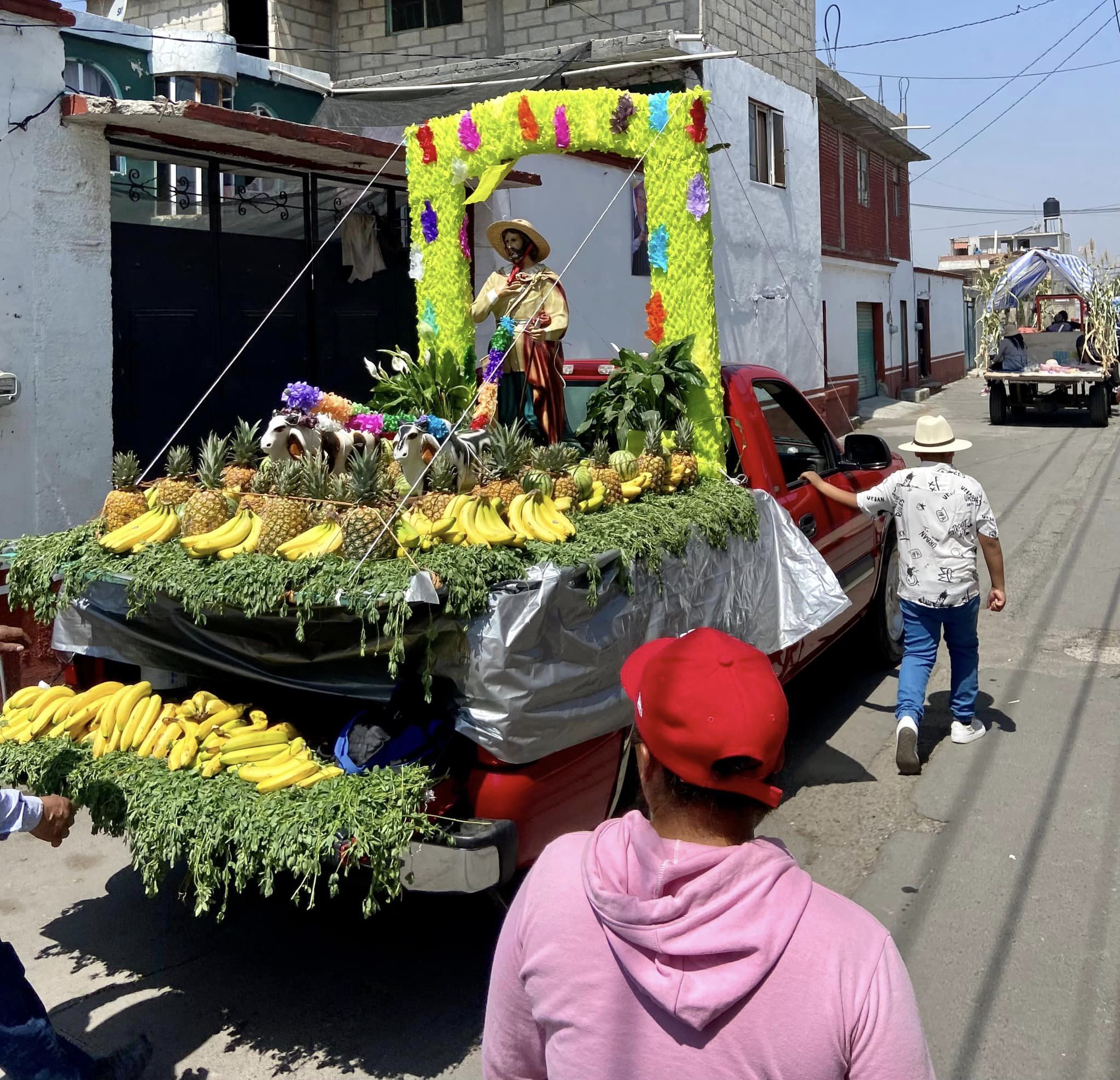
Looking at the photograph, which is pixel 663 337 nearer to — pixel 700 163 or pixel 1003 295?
pixel 700 163

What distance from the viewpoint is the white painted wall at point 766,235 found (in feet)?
52.9

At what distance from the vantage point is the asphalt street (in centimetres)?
355

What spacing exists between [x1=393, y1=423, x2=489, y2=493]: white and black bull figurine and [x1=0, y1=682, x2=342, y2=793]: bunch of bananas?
1216 millimetres

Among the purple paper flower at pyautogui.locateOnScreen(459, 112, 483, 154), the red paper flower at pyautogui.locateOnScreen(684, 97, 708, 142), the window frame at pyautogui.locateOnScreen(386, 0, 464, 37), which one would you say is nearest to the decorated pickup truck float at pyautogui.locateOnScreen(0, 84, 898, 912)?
the red paper flower at pyautogui.locateOnScreen(684, 97, 708, 142)

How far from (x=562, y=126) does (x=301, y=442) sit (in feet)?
8.75

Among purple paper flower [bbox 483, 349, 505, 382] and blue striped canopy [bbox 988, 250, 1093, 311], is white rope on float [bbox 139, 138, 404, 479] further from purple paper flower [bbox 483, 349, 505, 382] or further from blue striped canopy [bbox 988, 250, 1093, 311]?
blue striped canopy [bbox 988, 250, 1093, 311]

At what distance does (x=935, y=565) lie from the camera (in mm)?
5719

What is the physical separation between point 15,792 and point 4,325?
14.5 feet

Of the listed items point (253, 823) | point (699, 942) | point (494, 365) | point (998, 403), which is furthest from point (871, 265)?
point (699, 942)

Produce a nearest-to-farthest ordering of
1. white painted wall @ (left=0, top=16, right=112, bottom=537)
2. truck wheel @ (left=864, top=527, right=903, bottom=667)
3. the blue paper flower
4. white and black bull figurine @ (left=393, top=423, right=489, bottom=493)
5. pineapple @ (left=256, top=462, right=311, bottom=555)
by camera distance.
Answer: pineapple @ (left=256, top=462, right=311, bottom=555) → white and black bull figurine @ (left=393, top=423, right=489, bottom=493) → the blue paper flower → white painted wall @ (left=0, top=16, right=112, bottom=537) → truck wheel @ (left=864, top=527, right=903, bottom=667)

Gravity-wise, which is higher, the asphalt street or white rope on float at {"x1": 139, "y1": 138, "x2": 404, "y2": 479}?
white rope on float at {"x1": 139, "y1": 138, "x2": 404, "y2": 479}

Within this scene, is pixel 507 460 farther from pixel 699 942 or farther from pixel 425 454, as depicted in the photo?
pixel 699 942

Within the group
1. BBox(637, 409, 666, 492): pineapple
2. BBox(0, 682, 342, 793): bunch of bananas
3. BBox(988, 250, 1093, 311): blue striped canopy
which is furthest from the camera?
BBox(988, 250, 1093, 311): blue striped canopy

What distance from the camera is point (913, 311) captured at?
99.0 ft
